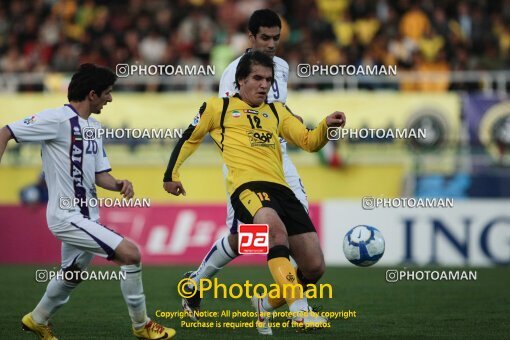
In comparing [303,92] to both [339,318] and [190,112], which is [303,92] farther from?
[339,318]

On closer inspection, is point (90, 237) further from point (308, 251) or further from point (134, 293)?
point (308, 251)

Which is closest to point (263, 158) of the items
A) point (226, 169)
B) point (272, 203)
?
point (272, 203)

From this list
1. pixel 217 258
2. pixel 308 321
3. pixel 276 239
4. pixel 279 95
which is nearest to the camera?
pixel 276 239

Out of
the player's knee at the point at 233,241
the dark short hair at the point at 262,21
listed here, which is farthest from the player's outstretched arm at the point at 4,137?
the dark short hair at the point at 262,21

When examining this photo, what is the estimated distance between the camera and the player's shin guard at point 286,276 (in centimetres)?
844

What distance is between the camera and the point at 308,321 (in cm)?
865

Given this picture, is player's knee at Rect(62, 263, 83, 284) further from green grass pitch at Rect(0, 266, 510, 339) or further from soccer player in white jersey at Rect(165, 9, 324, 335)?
soccer player in white jersey at Rect(165, 9, 324, 335)

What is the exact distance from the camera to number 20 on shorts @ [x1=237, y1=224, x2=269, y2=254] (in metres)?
8.61

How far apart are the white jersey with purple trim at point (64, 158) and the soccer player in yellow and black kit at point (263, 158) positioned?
84 cm

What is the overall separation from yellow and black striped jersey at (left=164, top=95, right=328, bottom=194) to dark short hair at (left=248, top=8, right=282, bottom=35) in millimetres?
1232

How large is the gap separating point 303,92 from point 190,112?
220cm

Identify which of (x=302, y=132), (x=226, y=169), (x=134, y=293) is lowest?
(x=134, y=293)

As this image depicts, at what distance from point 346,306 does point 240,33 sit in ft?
38.2

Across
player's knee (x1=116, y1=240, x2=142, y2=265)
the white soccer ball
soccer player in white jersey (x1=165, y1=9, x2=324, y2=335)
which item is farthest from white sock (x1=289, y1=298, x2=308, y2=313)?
soccer player in white jersey (x1=165, y1=9, x2=324, y2=335)
